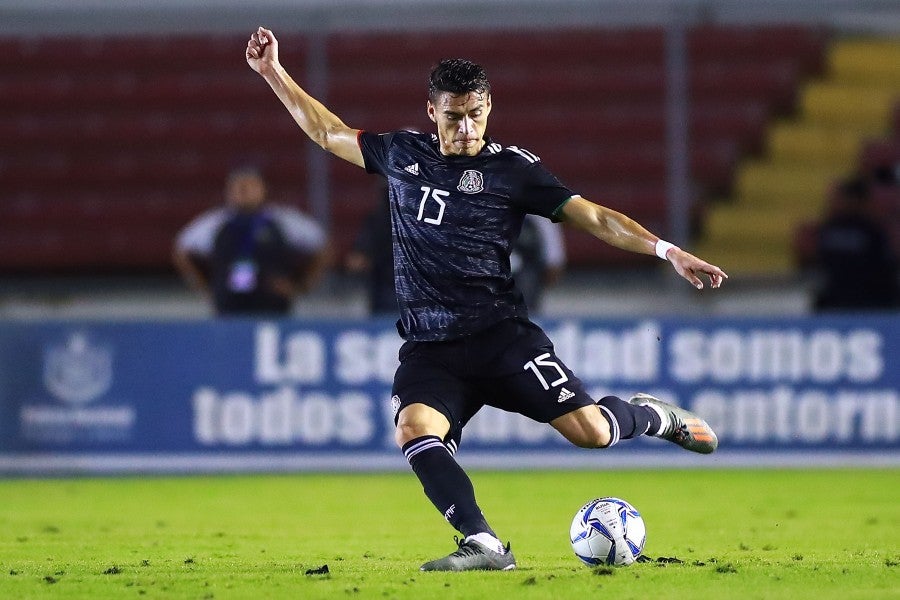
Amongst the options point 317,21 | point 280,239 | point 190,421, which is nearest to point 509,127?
point 317,21

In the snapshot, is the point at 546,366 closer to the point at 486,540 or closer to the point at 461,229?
the point at 461,229

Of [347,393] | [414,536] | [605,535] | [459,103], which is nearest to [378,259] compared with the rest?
[347,393]

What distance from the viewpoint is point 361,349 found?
11.1 m

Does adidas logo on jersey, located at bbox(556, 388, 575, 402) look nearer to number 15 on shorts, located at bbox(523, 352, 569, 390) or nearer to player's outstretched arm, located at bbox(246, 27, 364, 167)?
number 15 on shorts, located at bbox(523, 352, 569, 390)

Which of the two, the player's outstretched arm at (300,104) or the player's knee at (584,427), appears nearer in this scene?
the player's knee at (584,427)

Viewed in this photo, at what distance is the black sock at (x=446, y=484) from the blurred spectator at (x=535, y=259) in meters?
4.61

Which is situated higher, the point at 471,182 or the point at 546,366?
the point at 471,182

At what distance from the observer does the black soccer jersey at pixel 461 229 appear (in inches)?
241

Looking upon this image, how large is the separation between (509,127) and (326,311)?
467cm

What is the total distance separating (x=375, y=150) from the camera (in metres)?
6.37

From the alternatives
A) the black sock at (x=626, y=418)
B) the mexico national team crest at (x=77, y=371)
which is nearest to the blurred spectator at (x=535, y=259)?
the mexico national team crest at (x=77, y=371)

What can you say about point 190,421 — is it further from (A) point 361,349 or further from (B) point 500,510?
(B) point 500,510

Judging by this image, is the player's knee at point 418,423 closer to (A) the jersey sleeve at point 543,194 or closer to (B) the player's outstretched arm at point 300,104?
(A) the jersey sleeve at point 543,194

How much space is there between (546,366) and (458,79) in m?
1.19
